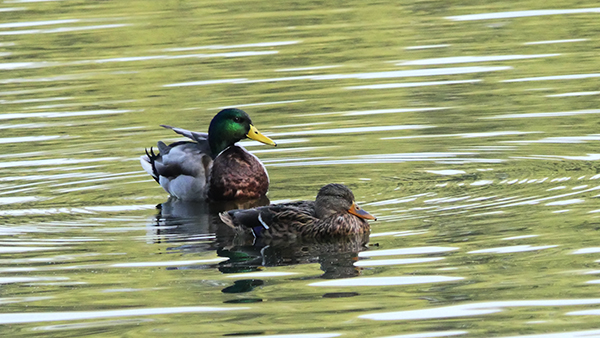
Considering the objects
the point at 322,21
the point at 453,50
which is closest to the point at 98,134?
the point at 453,50

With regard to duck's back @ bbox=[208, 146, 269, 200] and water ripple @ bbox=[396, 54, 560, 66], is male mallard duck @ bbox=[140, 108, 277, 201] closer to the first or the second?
duck's back @ bbox=[208, 146, 269, 200]

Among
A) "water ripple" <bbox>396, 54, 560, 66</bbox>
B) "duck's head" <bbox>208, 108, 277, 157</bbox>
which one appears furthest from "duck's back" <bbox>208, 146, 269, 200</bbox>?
"water ripple" <bbox>396, 54, 560, 66</bbox>

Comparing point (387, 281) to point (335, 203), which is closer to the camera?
point (387, 281)

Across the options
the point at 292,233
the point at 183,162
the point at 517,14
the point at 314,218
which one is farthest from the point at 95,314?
the point at 517,14

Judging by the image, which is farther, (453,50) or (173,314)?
(453,50)

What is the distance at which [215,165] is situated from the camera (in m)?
12.9

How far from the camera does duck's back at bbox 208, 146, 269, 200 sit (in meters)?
12.6

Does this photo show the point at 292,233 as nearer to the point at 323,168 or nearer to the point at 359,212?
the point at 359,212

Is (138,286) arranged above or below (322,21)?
below

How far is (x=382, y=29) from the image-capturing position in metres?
22.5

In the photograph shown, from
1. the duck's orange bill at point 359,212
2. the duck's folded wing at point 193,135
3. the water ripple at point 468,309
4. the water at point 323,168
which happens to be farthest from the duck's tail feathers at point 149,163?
the water ripple at point 468,309

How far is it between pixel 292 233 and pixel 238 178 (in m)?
2.57

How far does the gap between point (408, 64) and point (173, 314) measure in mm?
11604

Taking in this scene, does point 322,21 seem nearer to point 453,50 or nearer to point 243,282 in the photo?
point 453,50
